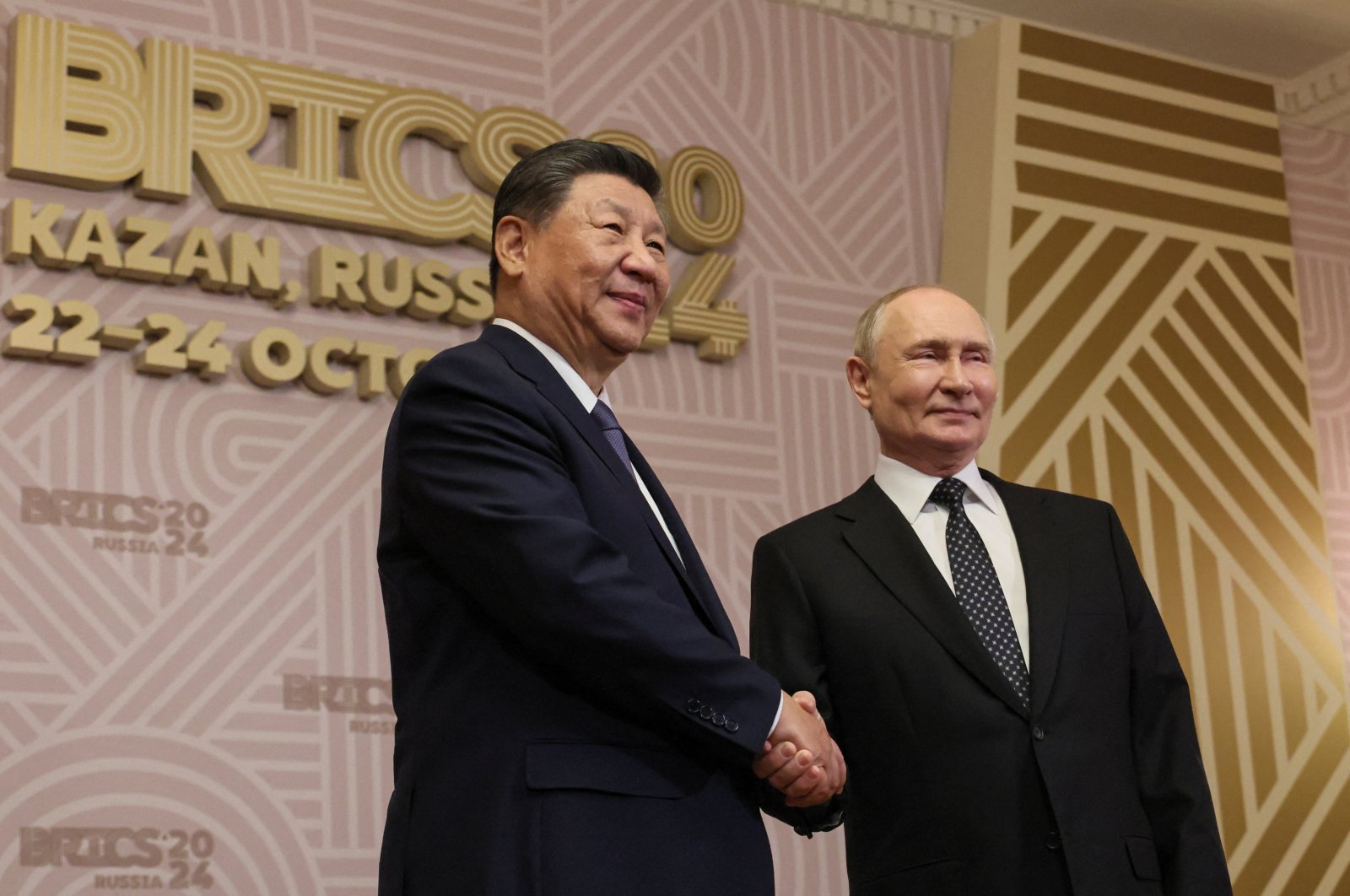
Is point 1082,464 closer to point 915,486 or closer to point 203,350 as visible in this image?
point 915,486

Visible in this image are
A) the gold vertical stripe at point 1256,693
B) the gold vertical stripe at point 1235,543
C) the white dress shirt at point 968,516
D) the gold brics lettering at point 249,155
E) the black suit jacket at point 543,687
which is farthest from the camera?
the gold vertical stripe at point 1235,543

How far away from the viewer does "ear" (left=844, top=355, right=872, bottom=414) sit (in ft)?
8.96

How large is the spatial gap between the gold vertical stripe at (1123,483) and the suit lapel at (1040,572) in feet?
6.74

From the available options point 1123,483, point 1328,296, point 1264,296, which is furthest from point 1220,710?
point 1328,296

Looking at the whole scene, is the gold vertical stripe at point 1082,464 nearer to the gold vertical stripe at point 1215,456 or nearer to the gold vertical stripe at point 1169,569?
the gold vertical stripe at point 1169,569

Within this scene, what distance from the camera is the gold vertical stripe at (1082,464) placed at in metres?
4.60

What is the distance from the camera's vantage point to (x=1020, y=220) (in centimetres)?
471

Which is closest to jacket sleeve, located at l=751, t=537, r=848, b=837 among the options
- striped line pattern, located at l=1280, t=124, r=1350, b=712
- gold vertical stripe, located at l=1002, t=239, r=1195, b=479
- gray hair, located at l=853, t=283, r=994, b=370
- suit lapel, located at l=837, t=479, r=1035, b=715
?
suit lapel, located at l=837, t=479, r=1035, b=715

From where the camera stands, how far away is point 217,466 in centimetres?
367

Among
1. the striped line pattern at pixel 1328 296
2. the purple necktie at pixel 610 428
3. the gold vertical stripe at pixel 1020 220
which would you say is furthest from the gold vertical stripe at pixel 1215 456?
the purple necktie at pixel 610 428

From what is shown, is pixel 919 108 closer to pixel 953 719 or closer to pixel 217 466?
pixel 217 466

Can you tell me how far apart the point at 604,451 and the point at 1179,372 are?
3.22 m

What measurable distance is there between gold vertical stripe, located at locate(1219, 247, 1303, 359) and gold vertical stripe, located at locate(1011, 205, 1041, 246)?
2.18 ft

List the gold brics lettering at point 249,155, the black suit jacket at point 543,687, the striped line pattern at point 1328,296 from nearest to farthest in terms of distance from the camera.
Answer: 1. the black suit jacket at point 543,687
2. the gold brics lettering at point 249,155
3. the striped line pattern at point 1328,296
